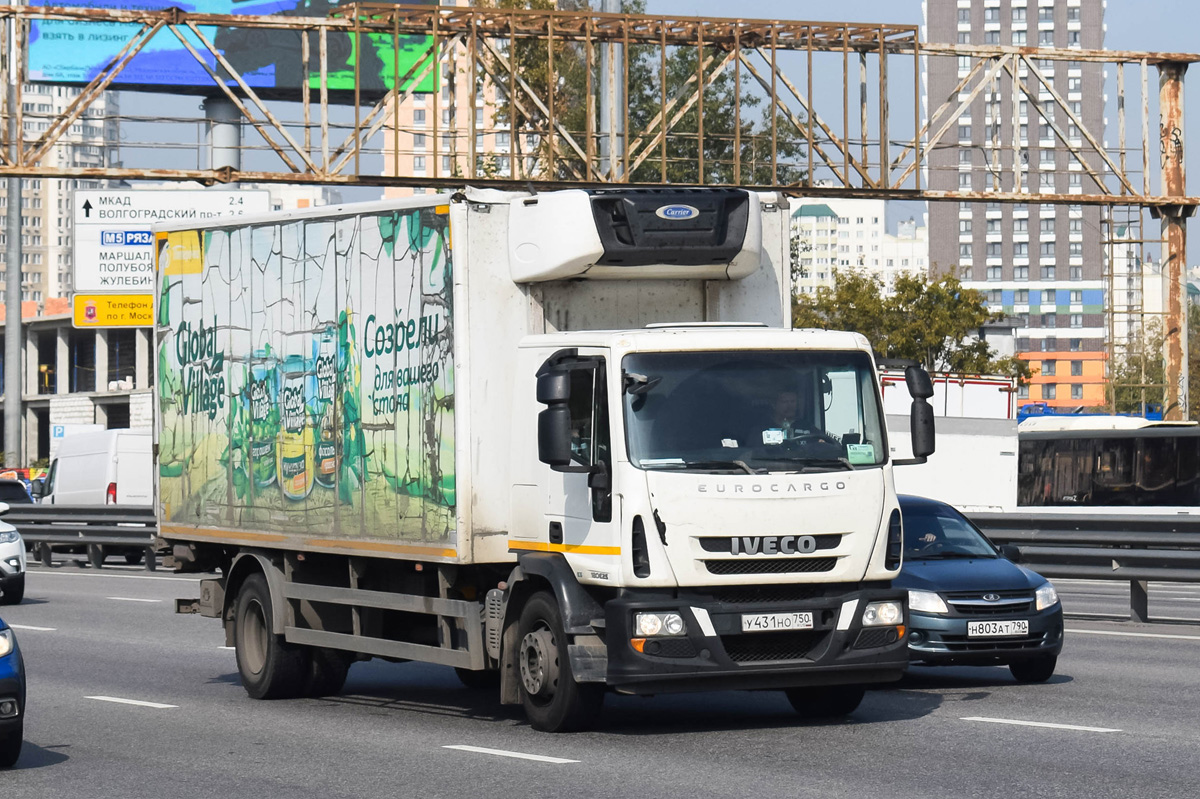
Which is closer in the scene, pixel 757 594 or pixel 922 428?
pixel 757 594

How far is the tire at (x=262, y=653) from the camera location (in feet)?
43.3

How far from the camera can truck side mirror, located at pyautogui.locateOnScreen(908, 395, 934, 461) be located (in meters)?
10.9

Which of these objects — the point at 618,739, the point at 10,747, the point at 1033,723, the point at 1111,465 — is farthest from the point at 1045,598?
the point at 1111,465

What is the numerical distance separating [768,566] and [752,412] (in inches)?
33.8

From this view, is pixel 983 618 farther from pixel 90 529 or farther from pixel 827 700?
pixel 90 529

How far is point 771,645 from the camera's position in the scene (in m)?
10.5

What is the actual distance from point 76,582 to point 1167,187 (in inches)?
707

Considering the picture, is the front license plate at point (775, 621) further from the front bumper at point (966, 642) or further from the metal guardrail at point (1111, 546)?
the metal guardrail at point (1111, 546)

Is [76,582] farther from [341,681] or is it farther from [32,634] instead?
[341,681]

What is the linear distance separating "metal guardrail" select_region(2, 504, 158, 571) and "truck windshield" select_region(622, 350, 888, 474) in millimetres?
20734

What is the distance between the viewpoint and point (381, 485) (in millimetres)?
12070

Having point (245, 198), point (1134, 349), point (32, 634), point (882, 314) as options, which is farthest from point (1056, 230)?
point (32, 634)

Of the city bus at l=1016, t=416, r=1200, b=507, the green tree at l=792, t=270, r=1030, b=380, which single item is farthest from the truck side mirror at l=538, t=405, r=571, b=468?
the green tree at l=792, t=270, r=1030, b=380

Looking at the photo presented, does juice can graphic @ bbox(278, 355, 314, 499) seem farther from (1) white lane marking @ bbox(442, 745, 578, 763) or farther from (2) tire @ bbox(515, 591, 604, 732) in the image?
(1) white lane marking @ bbox(442, 745, 578, 763)
